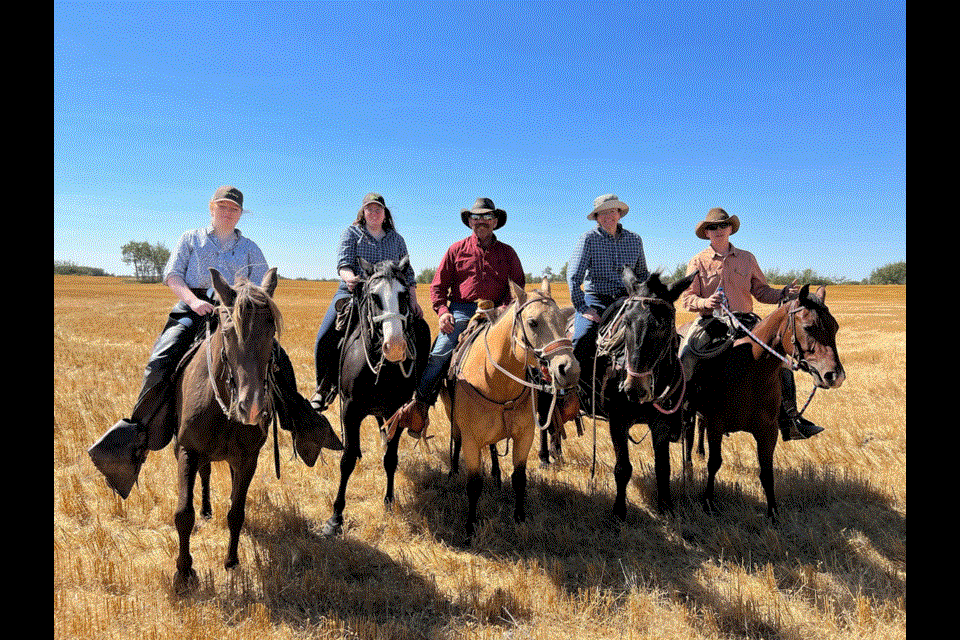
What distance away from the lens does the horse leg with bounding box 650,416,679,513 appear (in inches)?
196

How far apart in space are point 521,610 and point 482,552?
3.06 ft

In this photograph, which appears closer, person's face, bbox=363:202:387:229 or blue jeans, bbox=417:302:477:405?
blue jeans, bbox=417:302:477:405

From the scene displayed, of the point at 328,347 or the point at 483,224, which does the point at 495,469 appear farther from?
the point at 483,224

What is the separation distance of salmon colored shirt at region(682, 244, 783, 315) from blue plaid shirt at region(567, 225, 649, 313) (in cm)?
73

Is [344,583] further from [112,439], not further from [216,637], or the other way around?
[112,439]

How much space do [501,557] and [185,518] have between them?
2.73 meters

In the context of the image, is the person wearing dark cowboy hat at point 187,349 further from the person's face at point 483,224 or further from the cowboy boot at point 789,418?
the cowboy boot at point 789,418

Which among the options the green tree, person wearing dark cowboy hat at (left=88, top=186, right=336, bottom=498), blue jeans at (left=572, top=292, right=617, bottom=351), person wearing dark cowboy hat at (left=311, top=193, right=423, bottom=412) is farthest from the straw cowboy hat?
the green tree

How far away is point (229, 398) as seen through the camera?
3551 millimetres

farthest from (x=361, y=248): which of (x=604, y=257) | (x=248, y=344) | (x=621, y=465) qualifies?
(x=621, y=465)

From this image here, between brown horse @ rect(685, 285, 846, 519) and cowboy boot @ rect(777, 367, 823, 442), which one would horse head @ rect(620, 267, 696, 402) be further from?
cowboy boot @ rect(777, 367, 823, 442)

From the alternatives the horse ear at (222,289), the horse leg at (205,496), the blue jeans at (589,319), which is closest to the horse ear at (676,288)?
the blue jeans at (589,319)

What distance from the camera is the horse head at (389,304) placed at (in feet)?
13.9

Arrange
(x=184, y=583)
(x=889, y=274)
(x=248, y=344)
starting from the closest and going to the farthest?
1. (x=248, y=344)
2. (x=184, y=583)
3. (x=889, y=274)
